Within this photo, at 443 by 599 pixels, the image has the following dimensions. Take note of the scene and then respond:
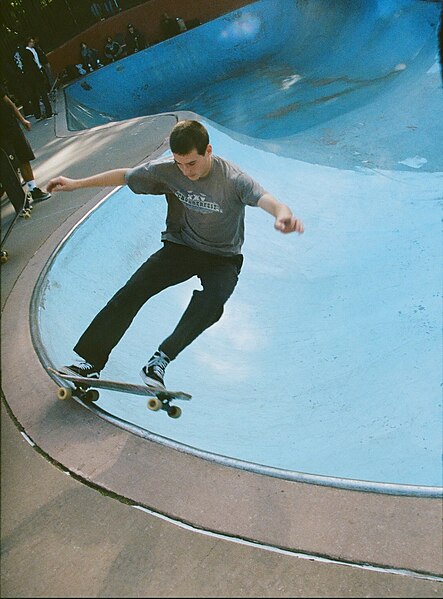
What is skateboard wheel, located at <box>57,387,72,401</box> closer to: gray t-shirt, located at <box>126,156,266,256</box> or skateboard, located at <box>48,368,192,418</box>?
skateboard, located at <box>48,368,192,418</box>

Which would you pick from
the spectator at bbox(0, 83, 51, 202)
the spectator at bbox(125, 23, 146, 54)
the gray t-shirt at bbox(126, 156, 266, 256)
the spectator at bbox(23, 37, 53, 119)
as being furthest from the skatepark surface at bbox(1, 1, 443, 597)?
the spectator at bbox(125, 23, 146, 54)

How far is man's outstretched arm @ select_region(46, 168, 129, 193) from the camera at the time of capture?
131 inches

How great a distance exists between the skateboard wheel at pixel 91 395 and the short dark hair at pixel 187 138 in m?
1.54

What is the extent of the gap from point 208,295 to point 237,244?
0.45 meters

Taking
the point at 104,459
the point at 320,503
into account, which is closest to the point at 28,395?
the point at 104,459

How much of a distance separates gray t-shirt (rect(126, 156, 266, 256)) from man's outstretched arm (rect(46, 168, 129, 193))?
0.07 metres

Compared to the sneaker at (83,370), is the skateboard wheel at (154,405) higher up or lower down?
lower down

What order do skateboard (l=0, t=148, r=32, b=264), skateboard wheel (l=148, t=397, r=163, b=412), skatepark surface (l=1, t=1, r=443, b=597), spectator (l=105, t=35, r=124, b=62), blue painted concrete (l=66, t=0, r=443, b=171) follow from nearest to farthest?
1. skatepark surface (l=1, t=1, r=443, b=597)
2. skateboard wheel (l=148, t=397, r=163, b=412)
3. skateboard (l=0, t=148, r=32, b=264)
4. blue painted concrete (l=66, t=0, r=443, b=171)
5. spectator (l=105, t=35, r=124, b=62)

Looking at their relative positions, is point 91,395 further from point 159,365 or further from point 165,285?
point 165,285

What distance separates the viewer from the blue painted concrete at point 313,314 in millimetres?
3348

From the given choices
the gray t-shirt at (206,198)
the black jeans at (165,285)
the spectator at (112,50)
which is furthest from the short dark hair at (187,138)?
the spectator at (112,50)

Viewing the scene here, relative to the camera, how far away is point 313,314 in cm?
469

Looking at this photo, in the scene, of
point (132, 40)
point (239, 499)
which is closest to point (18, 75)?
point (132, 40)

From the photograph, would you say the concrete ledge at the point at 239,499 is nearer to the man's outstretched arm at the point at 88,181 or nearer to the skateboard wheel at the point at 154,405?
the skateboard wheel at the point at 154,405
